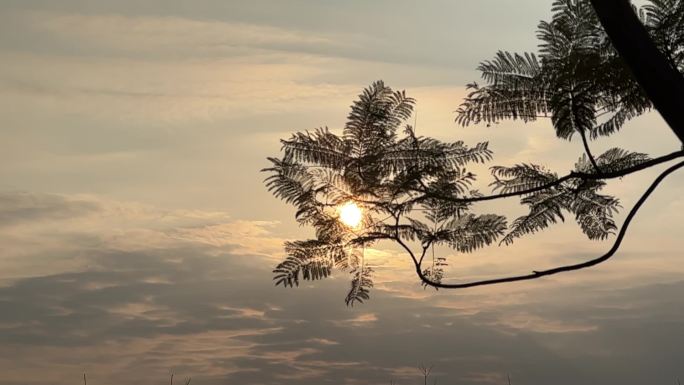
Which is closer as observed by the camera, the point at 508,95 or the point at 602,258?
the point at 602,258

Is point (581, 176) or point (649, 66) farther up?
point (649, 66)

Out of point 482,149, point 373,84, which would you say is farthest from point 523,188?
point 373,84

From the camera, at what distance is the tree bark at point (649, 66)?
473 centimetres

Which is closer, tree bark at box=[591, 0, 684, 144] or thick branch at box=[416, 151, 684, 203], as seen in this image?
tree bark at box=[591, 0, 684, 144]

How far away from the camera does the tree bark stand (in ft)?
15.5

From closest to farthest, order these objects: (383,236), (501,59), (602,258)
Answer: (602,258) < (501,59) < (383,236)

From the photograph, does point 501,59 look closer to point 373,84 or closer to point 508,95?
point 508,95

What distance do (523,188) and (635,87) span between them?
1024 millimetres

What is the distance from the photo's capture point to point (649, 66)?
187 inches

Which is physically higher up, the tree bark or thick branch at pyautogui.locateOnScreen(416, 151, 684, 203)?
the tree bark

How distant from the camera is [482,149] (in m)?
5.83

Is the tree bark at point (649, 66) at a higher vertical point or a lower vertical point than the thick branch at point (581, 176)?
higher

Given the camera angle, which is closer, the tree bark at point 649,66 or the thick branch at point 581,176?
the tree bark at point 649,66

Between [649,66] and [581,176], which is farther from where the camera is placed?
[581,176]
